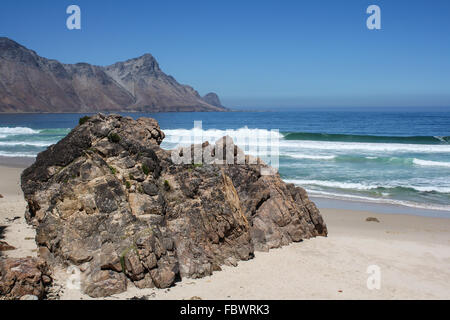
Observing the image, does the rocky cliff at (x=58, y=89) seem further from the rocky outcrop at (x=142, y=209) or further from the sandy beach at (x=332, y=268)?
the sandy beach at (x=332, y=268)

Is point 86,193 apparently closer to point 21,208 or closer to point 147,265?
point 147,265

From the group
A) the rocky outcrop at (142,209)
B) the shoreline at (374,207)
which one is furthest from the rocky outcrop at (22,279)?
the shoreline at (374,207)

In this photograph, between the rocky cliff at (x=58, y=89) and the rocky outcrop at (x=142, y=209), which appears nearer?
the rocky outcrop at (x=142, y=209)

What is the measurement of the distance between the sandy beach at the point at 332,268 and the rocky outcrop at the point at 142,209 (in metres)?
0.38

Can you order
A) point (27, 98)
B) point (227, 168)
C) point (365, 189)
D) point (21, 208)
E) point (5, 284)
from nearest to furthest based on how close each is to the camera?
point (5, 284), point (227, 168), point (21, 208), point (365, 189), point (27, 98)

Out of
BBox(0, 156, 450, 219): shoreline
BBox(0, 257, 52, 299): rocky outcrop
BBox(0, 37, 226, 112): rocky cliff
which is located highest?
BBox(0, 37, 226, 112): rocky cliff

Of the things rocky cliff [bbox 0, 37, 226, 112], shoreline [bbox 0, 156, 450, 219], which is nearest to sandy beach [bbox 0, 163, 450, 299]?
shoreline [bbox 0, 156, 450, 219]

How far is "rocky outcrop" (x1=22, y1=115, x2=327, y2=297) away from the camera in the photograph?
730 cm

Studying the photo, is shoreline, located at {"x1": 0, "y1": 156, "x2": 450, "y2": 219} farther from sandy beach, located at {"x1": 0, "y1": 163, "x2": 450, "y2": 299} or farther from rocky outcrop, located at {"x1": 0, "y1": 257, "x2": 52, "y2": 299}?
rocky outcrop, located at {"x1": 0, "y1": 257, "x2": 52, "y2": 299}

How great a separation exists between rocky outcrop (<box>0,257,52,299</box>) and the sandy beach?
44cm

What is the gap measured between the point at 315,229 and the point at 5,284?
7905 mm

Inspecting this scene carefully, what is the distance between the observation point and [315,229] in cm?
1127

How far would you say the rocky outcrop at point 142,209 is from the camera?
730cm
